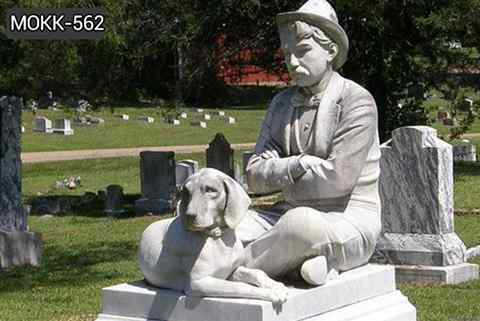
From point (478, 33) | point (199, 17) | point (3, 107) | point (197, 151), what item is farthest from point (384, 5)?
point (197, 151)

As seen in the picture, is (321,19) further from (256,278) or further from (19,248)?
(19,248)

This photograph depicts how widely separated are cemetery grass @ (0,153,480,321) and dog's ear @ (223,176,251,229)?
3284 mm

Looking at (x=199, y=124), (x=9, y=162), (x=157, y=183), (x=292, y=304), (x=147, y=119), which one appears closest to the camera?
(x=292, y=304)

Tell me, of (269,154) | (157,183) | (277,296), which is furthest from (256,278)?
(157,183)

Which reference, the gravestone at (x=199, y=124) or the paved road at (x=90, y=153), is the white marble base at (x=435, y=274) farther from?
the gravestone at (x=199, y=124)

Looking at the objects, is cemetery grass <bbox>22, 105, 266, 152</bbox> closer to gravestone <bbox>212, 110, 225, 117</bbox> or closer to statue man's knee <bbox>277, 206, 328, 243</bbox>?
gravestone <bbox>212, 110, 225, 117</bbox>

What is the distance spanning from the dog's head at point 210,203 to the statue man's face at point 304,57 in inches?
43.3

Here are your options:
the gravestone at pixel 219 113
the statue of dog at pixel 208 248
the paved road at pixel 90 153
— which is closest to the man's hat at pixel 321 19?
the statue of dog at pixel 208 248

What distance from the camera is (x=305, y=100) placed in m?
7.92

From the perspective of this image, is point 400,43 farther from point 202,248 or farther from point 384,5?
point 202,248

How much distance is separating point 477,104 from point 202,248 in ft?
50.8

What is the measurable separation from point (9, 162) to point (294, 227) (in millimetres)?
7905

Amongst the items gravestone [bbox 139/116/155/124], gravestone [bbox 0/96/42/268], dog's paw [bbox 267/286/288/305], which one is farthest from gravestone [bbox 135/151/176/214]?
gravestone [bbox 139/116/155/124]

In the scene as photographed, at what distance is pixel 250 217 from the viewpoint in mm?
7641
